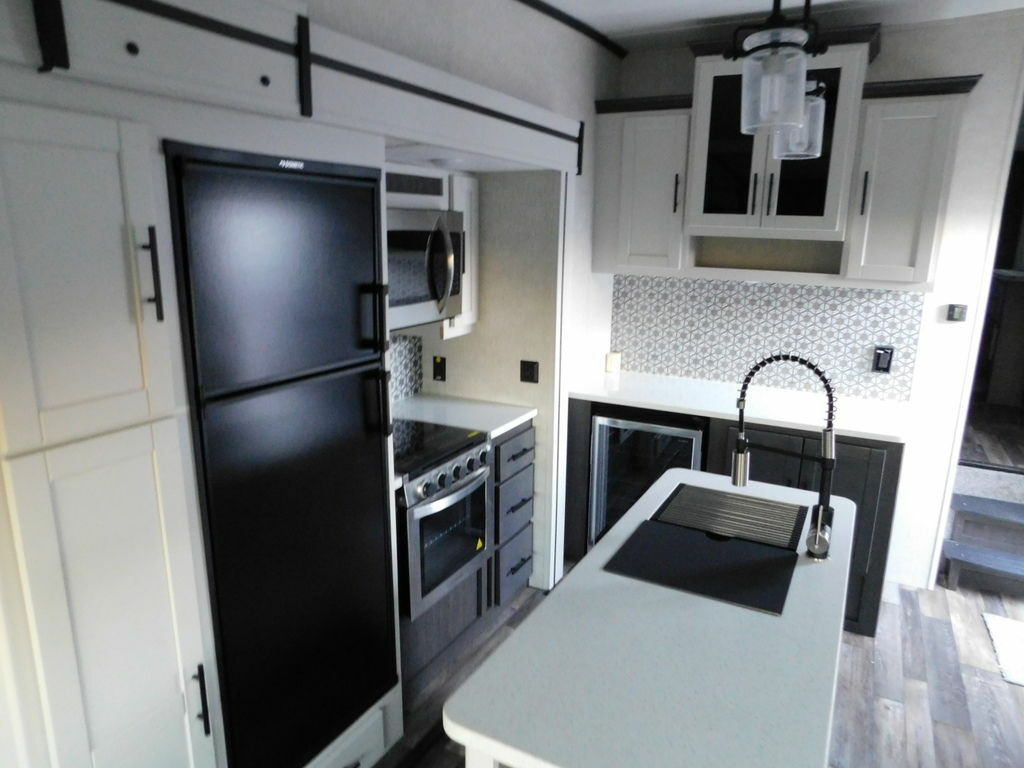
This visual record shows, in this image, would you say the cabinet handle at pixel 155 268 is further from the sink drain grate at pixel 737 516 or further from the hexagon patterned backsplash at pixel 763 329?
the hexagon patterned backsplash at pixel 763 329

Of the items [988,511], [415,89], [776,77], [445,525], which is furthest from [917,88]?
[445,525]

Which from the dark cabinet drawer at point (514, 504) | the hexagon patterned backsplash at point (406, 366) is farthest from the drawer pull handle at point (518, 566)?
the hexagon patterned backsplash at point (406, 366)

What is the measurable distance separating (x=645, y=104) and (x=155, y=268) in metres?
2.43

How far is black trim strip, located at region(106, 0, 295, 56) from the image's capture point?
1224mm

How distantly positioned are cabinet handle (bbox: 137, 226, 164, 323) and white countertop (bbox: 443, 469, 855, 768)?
946 millimetres

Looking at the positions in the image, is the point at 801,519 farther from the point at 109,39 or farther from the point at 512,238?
the point at 109,39

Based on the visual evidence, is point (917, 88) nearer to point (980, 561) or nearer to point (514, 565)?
point (980, 561)

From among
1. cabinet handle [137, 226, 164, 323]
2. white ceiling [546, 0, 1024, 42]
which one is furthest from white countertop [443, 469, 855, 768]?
white ceiling [546, 0, 1024, 42]

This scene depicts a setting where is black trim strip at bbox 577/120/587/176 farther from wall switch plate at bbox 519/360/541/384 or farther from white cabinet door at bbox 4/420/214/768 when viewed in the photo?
white cabinet door at bbox 4/420/214/768

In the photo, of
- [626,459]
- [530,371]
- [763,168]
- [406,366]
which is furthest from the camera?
[626,459]

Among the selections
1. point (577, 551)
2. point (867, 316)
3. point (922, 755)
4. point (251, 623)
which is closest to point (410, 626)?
point (251, 623)

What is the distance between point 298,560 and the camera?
180 centimetres

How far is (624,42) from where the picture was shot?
327 centimetres

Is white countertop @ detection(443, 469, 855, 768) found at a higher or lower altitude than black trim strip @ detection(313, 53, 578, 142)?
lower
